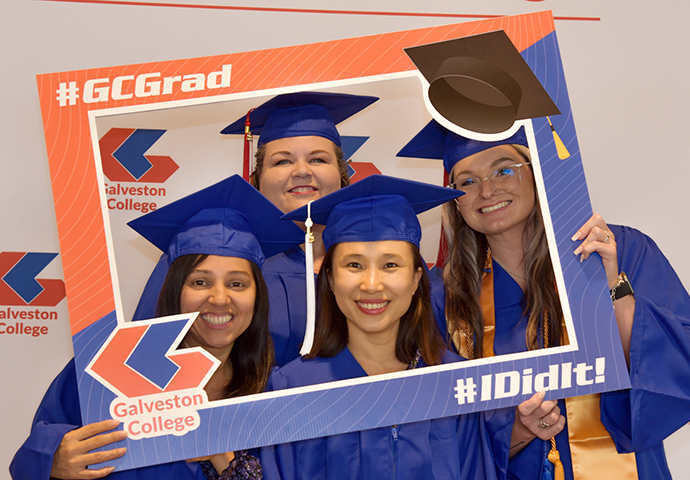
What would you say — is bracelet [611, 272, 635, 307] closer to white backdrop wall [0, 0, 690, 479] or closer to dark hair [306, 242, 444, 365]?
dark hair [306, 242, 444, 365]

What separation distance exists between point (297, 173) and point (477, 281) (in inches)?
30.2

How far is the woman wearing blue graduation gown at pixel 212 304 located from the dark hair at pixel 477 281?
0.66 meters

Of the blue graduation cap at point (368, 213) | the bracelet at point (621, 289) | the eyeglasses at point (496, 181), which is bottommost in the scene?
the bracelet at point (621, 289)

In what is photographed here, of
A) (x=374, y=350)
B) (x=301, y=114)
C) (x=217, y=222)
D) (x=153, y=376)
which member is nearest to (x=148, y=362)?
(x=153, y=376)

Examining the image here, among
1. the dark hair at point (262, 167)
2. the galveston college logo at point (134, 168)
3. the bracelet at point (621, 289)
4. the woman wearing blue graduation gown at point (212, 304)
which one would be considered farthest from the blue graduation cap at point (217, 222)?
the bracelet at point (621, 289)

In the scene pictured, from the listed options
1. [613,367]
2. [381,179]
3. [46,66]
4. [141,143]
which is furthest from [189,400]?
[46,66]

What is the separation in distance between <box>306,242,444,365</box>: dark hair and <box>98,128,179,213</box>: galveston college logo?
1.18 metres

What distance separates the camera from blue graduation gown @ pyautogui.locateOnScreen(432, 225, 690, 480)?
1.70 meters

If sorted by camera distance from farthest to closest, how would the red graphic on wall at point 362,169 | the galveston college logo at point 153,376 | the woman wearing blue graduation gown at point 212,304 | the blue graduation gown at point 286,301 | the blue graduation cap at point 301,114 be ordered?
the red graphic on wall at point 362,169 → the blue graduation cap at point 301,114 → the blue graduation gown at point 286,301 → the woman wearing blue graduation gown at point 212,304 → the galveston college logo at point 153,376

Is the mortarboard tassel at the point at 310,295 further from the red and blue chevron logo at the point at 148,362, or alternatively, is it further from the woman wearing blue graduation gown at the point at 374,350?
the red and blue chevron logo at the point at 148,362

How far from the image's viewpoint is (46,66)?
2547mm

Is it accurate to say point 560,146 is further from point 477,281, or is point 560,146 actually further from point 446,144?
point 477,281

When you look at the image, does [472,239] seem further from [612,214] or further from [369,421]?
[612,214]

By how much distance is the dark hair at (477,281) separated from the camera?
1.87 meters
